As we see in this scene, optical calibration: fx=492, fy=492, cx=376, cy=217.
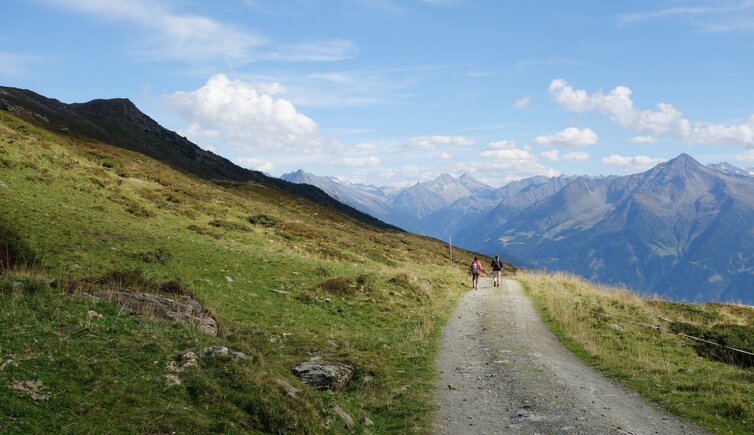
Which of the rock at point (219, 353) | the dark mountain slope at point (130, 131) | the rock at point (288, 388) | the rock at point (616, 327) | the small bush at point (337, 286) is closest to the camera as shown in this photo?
the rock at point (288, 388)

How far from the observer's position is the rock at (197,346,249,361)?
441 inches

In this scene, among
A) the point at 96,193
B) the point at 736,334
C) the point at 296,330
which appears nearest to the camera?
the point at 296,330

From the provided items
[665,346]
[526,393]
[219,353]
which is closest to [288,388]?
[219,353]

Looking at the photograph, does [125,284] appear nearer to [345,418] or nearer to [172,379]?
[172,379]

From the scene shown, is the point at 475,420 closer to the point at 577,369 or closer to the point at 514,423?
the point at 514,423

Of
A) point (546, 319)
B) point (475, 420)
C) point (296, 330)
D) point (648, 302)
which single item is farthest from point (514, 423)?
point (648, 302)

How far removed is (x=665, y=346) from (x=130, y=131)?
118 metres

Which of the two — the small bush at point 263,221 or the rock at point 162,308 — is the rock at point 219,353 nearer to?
the rock at point 162,308

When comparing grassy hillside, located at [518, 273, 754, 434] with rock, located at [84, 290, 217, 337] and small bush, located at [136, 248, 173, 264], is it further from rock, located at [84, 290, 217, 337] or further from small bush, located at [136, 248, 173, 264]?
small bush, located at [136, 248, 173, 264]

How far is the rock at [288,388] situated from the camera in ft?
36.3

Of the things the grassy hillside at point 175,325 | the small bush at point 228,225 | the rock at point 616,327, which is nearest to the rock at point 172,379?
the grassy hillside at point 175,325

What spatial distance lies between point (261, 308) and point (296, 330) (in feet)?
10.1

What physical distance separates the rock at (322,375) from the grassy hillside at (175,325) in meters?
0.36

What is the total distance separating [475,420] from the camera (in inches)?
501
